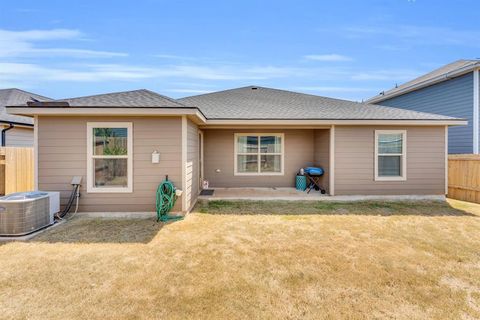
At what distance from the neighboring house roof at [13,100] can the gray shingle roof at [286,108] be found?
6.49 m

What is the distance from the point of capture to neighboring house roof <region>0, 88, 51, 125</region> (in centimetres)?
902

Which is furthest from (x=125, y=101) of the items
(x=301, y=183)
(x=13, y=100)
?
(x=13, y=100)

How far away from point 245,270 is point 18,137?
11140mm

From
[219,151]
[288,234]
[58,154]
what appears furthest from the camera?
[219,151]

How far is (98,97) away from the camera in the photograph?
582 centimetres

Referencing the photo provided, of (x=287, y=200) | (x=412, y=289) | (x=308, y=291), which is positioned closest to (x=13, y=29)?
(x=287, y=200)

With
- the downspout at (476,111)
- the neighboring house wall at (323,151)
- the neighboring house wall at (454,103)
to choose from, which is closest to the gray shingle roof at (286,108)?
the neighboring house wall at (323,151)

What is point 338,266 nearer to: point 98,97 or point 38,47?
point 98,97

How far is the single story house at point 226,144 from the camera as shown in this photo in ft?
17.5

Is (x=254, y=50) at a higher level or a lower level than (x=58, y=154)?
higher

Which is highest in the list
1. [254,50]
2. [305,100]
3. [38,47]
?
[254,50]

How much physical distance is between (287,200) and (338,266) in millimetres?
4100

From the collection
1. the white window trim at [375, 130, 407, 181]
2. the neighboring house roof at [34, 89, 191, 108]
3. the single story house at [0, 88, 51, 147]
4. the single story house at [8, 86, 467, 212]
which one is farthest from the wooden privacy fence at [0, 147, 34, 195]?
the white window trim at [375, 130, 407, 181]

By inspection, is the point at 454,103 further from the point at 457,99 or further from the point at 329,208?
the point at 329,208
